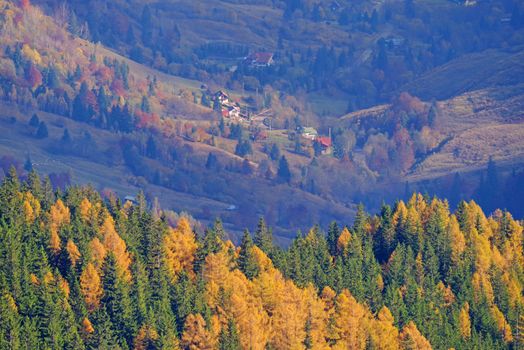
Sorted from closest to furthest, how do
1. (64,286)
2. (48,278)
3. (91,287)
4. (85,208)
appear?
1. (48,278)
2. (64,286)
3. (91,287)
4. (85,208)

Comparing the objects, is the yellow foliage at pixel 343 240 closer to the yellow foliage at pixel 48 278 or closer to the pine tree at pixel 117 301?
the pine tree at pixel 117 301

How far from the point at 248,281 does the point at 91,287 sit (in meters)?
11.5

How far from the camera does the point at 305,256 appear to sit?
327ft

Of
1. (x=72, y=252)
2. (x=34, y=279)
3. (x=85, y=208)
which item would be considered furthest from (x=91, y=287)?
(x=85, y=208)

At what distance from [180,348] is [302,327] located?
9273 millimetres

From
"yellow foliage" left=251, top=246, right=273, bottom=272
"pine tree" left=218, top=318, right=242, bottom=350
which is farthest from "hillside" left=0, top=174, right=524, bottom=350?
"yellow foliage" left=251, top=246, right=273, bottom=272

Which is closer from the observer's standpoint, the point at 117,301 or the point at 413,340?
the point at 117,301

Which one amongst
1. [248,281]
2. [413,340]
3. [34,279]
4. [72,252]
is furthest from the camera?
[413,340]

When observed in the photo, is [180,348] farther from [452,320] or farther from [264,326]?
[452,320]

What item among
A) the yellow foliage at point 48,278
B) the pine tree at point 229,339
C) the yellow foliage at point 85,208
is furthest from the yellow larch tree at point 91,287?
the yellow foliage at point 85,208

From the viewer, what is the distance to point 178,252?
96.0 metres

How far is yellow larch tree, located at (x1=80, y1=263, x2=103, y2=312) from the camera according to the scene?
85.8m

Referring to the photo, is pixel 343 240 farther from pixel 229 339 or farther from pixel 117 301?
pixel 117 301

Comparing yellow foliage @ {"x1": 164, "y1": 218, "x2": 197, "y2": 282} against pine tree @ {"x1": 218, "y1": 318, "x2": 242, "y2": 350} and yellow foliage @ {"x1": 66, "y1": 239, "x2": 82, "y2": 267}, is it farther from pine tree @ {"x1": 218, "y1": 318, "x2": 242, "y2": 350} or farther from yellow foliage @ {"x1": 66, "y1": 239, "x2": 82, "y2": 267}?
pine tree @ {"x1": 218, "y1": 318, "x2": 242, "y2": 350}
